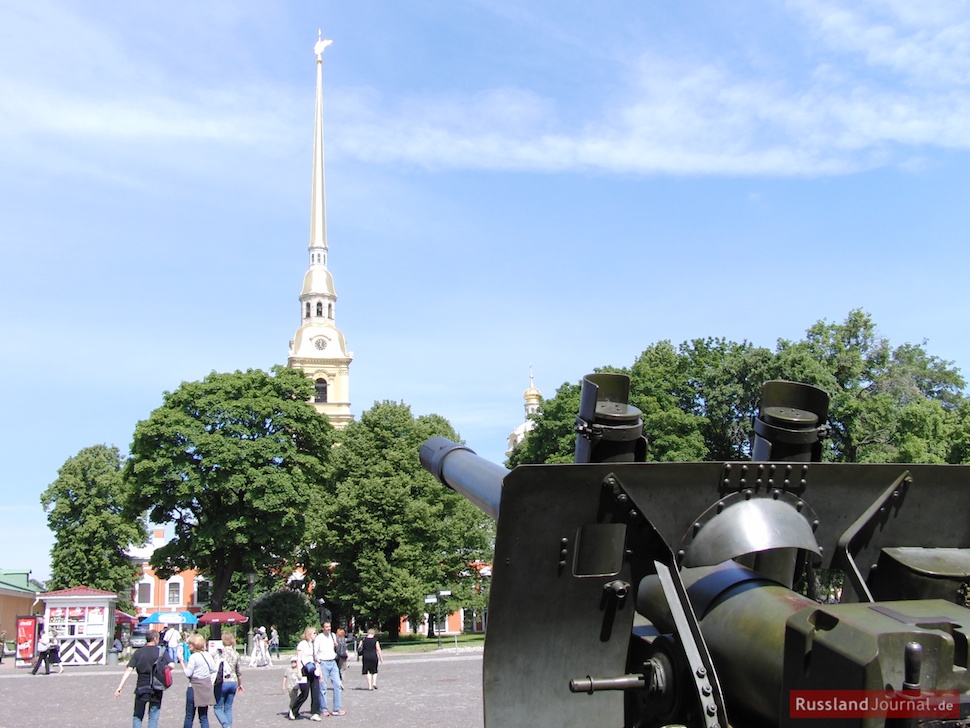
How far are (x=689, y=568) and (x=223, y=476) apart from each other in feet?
132

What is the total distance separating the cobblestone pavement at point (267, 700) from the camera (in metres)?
15.9

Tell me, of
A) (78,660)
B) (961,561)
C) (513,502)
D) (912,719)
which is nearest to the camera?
(912,719)

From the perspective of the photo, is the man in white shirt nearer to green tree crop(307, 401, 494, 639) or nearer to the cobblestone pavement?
the cobblestone pavement

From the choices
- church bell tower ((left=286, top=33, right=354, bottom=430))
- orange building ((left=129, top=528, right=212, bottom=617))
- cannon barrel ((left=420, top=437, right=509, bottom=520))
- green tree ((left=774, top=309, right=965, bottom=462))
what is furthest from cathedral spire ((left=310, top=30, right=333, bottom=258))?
cannon barrel ((left=420, top=437, right=509, bottom=520))

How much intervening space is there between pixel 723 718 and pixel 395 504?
4270cm

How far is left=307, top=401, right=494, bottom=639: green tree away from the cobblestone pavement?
13.5 metres

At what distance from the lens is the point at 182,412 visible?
44281mm

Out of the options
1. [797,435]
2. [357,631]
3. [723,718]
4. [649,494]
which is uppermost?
[797,435]

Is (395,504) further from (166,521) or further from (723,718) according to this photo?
(723,718)

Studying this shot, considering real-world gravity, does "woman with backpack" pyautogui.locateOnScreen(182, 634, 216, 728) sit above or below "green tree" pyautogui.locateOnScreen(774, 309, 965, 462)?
below

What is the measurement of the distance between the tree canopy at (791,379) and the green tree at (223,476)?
36.0ft

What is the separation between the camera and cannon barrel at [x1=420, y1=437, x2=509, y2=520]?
21.4 feet

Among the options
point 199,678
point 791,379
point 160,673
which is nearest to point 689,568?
point 199,678

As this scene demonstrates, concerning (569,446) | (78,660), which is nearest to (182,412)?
(78,660)
